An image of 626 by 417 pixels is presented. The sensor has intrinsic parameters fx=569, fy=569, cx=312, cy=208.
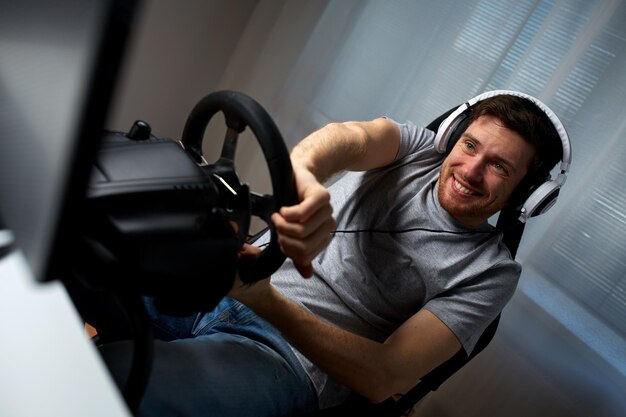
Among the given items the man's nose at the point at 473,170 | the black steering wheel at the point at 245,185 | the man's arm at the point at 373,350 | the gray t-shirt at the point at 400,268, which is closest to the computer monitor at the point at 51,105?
the black steering wheel at the point at 245,185

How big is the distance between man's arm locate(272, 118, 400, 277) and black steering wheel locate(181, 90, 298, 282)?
20 millimetres

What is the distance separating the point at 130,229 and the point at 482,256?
90cm

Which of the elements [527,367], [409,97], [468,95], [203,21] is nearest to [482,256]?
[527,367]

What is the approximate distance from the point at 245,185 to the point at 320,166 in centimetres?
43

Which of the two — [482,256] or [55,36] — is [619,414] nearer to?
[482,256]

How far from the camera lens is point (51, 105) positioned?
1.26ft

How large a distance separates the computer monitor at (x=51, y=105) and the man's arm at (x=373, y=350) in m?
0.63

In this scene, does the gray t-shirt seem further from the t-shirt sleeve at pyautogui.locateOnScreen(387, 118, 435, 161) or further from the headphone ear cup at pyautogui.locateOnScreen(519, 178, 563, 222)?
the headphone ear cup at pyautogui.locateOnScreen(519, 178, 563, 222)

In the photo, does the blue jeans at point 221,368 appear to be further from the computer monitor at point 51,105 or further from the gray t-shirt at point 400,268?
the computer monitor at point 51,105

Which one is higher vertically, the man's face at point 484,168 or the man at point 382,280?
the man's face at point 484,168

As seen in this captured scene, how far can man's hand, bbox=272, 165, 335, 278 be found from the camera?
71 cm

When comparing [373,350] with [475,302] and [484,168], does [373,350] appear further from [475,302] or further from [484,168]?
[484,168]

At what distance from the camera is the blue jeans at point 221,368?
82cm

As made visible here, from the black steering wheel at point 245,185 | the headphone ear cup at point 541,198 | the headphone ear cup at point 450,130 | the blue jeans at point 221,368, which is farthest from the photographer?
the headphone ear cup at point 450,130
